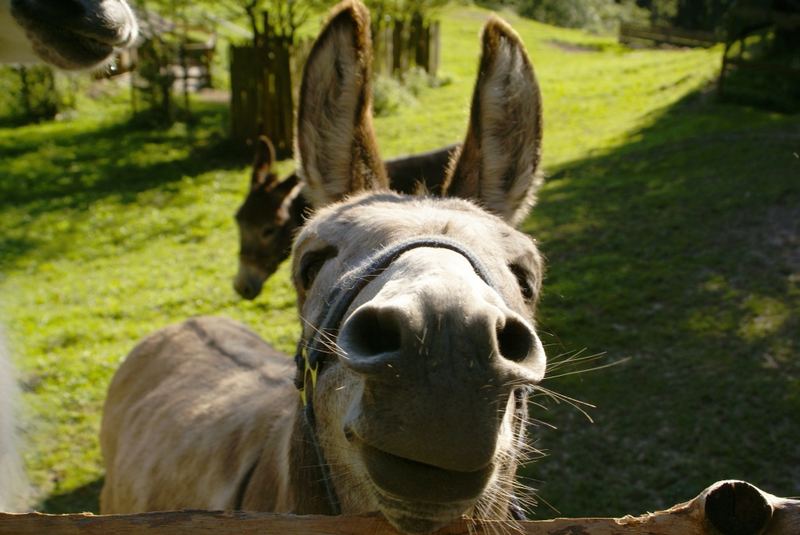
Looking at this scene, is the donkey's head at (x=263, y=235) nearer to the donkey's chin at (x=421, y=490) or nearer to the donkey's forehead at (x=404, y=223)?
the donkey's forehead at (x=404, y=223)

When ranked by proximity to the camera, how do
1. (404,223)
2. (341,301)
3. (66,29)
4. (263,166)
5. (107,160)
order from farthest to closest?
(107,160) → (263,166) → (66,29) → (404,223) → (341,301)

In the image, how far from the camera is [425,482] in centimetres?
169

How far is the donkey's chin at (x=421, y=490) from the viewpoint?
5.55ft

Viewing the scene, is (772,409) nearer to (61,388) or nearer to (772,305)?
(772,305)

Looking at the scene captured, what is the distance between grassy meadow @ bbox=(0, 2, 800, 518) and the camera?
5938 mm

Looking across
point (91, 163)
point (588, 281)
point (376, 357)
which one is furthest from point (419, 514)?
point (91, 163)

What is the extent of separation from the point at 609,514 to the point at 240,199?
11246 millimetres

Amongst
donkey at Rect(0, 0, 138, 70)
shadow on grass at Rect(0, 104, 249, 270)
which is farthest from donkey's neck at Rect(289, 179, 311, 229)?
donkey at Rect(0, 0, 138, 70)

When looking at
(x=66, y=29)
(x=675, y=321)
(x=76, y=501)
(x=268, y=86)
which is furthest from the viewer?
→ (x=268, y=86)

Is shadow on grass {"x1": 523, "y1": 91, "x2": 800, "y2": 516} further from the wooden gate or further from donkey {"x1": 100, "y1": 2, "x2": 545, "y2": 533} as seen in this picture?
the wooden gate

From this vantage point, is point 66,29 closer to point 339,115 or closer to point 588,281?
point 339,115

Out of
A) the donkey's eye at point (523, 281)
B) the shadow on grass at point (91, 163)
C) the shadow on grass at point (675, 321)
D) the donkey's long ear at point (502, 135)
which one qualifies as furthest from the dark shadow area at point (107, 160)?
the donkey's eye at point (523, 281)

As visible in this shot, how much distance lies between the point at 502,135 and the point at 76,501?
15.7 feet

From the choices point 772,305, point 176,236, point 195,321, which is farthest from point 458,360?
point 176,236
